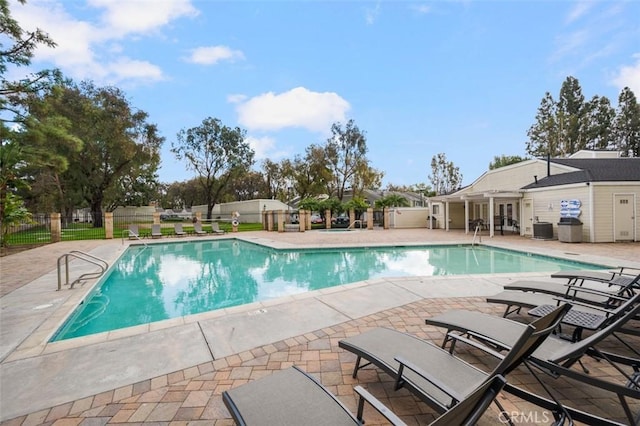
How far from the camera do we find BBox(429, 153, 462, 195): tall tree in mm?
45781

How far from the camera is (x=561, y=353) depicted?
233 centimetres

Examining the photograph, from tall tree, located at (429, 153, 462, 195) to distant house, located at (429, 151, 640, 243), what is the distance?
2537cm

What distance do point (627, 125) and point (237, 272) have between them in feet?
145

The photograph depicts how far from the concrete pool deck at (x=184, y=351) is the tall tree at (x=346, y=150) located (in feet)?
89.8

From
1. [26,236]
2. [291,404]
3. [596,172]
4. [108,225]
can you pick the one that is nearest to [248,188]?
[108,225]

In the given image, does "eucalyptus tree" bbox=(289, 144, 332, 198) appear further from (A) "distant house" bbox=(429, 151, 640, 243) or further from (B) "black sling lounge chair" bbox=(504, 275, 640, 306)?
(B) "black sling lounge chair" bbox=(504, 275, 640, 306)

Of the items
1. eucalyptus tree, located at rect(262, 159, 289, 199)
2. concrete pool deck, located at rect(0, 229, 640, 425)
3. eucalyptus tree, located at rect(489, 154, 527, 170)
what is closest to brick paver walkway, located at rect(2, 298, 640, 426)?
concrete pool deck, located at rect(0, 229, 640, 425)

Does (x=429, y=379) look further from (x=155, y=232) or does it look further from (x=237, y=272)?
(x=155, y=232)

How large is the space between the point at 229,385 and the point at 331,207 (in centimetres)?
2331

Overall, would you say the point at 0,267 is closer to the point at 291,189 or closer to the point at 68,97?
the point at 68,97

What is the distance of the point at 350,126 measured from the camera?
104ft

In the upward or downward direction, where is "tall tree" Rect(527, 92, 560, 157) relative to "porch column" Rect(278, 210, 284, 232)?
upward

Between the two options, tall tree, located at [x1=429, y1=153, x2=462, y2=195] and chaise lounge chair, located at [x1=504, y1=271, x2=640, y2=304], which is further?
tall tree, located at [x1=429, y1=153, x2=462, y2=195]

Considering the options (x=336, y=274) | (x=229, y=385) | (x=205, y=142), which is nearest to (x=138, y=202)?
(x=205, y=142)
